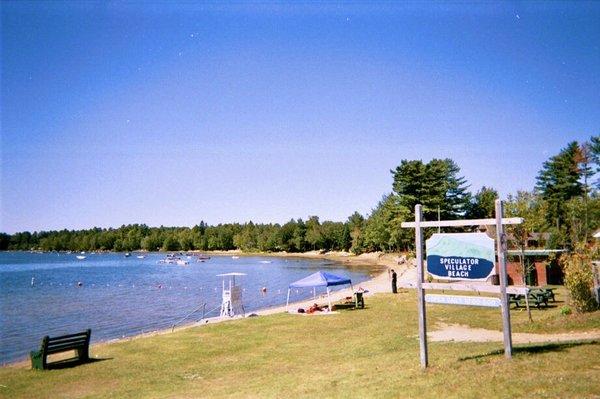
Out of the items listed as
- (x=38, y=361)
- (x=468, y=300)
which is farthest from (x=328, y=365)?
(x=38, y=361)

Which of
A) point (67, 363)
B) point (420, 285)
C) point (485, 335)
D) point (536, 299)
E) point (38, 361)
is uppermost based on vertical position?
point (420, 285)

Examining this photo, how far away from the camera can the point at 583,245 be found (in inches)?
754

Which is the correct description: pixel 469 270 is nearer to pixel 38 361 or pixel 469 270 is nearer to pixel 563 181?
pixel 38 361

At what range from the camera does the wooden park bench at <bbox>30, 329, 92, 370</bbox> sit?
16.1m

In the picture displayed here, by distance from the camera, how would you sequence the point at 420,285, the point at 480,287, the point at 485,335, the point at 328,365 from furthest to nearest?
the point at 485,335 → the point at 328,365 → the point at 420,285 → the point at 480,287

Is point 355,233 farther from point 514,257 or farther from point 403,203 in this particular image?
point 514,257

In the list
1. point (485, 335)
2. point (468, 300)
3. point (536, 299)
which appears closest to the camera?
point (468, 300)

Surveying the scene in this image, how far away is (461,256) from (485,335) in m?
6.72

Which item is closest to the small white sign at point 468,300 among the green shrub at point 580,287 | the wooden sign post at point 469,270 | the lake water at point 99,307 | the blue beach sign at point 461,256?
the wooden sign post at point 469,270

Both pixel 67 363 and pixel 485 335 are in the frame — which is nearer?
pixel 485 335

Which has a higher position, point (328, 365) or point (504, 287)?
point (504, 287)

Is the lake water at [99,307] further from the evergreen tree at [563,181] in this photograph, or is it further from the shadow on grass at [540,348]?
the evergreen tree at [563,181]

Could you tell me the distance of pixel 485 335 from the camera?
15.7 meters

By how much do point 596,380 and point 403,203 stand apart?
58698 millimetres
